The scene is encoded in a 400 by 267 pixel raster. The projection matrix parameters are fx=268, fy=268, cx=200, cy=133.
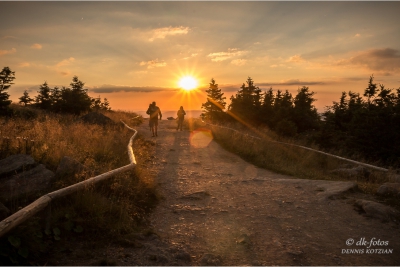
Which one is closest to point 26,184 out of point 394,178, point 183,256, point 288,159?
point 183,256

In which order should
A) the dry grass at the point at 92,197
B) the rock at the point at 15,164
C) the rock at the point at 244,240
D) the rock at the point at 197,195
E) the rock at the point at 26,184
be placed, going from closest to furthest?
the dry grass at the point at 92,197 < the rock at the point at 244,240 < the rock at the point at 26,184 < the rock at the point at 15,164 < the rock at the point at 197,195

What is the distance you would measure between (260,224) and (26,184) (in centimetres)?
526

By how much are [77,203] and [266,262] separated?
3672mm

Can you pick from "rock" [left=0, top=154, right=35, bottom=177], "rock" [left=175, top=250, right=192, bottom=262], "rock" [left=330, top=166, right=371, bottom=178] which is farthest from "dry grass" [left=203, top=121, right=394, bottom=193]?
"rock" [left=0, top=154, right=35, bottom=177]

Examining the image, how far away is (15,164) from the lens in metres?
6.71

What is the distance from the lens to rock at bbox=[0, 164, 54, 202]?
220 inches

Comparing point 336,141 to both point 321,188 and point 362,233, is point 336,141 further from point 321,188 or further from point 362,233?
point 362,233

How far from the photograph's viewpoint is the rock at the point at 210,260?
4.38 metres

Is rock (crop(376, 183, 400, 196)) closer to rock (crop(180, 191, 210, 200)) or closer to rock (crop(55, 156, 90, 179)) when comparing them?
rock (crop(180, 191, 210, 200))

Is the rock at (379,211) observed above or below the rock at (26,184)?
below

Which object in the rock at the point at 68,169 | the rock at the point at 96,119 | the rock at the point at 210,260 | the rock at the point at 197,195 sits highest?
the rock at the point at 96,119

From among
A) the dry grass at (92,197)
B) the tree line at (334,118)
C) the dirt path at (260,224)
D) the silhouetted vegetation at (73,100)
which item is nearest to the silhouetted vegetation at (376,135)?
the tree line at (334,118)

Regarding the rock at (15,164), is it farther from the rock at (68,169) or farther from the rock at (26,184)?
the rock at (68,169)

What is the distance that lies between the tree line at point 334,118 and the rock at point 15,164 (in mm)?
17040
